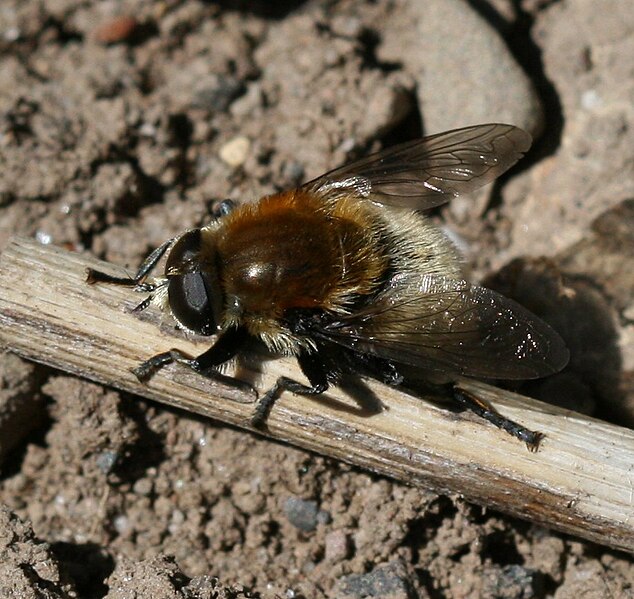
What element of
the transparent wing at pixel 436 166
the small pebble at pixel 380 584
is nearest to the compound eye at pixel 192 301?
the transparent wing at pixel 436 166

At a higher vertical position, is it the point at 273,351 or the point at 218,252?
the point at 218,252

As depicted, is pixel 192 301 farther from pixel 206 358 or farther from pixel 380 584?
pixel 380 584

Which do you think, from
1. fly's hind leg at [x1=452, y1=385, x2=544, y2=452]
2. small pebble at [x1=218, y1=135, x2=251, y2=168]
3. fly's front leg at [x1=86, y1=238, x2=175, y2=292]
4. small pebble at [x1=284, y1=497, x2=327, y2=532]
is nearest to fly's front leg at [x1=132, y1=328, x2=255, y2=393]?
fly's front leg at [x1=86, y1=238, x2=175, y2=292]

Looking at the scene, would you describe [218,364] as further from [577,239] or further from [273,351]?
[577,239]

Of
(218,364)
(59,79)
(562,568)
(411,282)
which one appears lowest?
(562,568)

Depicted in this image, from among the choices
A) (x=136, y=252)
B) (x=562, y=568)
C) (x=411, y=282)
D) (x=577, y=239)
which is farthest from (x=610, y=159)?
(x=136, y=252)

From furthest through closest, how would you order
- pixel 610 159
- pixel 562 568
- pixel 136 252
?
1. pixel 610 159
2. pixel 136 252
3. pixel 562 568

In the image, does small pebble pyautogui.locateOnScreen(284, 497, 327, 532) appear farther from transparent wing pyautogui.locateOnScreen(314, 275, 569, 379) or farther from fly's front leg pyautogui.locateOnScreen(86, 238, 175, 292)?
fly's front leg pyautogui.locateOnScreen(86, 238, 175, 292)
